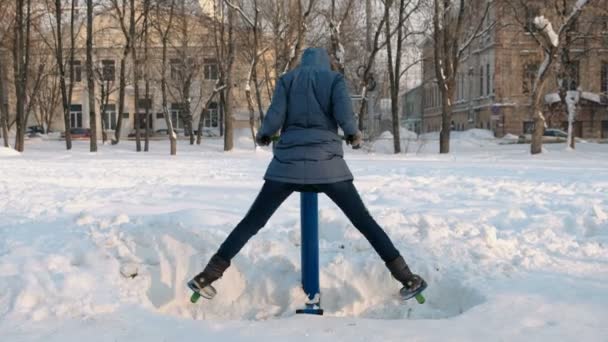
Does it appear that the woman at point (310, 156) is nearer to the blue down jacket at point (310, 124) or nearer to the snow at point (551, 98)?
the blue down jacket at point (310, 124)

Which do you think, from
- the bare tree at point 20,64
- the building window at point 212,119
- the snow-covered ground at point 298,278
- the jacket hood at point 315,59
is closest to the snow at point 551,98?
the building window at point 212,119

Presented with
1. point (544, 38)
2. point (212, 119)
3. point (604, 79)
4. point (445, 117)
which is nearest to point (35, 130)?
point (212, 119)

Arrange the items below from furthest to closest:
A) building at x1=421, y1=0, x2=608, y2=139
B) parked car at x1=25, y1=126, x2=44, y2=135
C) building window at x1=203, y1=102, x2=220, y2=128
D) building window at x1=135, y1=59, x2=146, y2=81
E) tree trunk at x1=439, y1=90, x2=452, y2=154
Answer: building window at x1=203, y1=102, x2=220, y2=128
parked car at x1=25, y1=126, x2=44, y2=135
building at x1=421, y1=0, x2=608, y2=139
building window at x1=135, y1=59, x2=146, y2=81
tree trunk at x1=439, y1=90, x2=452, y2=154

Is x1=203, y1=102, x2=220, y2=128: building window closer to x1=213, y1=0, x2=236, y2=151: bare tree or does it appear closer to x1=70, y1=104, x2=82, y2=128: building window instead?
x1=70, y1=104, x2=82, y2=128: building window

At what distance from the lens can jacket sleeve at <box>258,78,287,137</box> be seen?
167 inches

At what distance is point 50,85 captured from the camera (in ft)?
202

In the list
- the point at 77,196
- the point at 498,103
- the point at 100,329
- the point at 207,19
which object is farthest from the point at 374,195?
the point at 498,103

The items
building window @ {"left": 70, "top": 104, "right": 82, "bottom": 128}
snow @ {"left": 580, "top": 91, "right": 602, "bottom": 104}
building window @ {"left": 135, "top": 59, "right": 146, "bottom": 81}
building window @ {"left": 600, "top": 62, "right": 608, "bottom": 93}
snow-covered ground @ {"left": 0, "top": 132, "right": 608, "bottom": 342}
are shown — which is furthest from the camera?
building window @ {"left": 70, "top": 104, "right": 82, "bottom": 128}

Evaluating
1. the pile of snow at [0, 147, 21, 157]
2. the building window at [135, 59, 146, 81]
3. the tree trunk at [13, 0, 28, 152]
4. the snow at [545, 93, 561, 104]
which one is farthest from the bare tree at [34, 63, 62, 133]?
the snow at [545, 93, 561, 104]

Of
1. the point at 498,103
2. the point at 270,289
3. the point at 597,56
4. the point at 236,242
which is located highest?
the point at 597,56

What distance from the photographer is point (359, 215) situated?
14.1ft

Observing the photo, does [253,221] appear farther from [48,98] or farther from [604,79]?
[48,98]

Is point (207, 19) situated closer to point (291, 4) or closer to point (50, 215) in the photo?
point (291, 4)

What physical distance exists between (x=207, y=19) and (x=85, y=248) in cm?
3066
